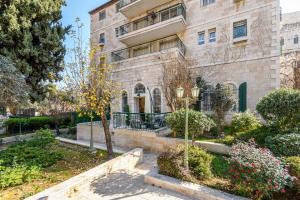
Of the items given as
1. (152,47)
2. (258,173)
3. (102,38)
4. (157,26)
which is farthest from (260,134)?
(102,38)

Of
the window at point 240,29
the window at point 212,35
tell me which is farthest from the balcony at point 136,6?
the window at point 240,29

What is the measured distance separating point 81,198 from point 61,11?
18.4 meters

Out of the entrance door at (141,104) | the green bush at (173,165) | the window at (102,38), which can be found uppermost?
the window at (102,38)

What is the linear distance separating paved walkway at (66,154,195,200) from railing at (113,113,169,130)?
386cm

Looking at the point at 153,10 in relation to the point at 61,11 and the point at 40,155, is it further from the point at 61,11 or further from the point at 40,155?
the point at 40,155

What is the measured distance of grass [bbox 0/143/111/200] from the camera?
193 inches

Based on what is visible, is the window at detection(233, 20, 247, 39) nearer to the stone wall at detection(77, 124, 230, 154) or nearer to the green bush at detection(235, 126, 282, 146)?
the green bush at detection(235, 126, 282, 146)

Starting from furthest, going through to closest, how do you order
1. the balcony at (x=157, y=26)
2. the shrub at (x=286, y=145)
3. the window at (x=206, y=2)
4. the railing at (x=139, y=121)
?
the balcony at (x=157, y=26), the window at (x=206, y=2), the railing at (x=139, y=121), the shrub at (x=286, y=145)

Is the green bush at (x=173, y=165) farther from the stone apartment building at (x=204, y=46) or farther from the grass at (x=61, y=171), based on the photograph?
the stone apartment building at (x=204, y=46)

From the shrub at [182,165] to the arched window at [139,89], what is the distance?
8.96 m

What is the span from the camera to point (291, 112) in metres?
6.67

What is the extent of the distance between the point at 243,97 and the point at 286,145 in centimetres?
615

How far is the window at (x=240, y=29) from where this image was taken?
11.9 meters

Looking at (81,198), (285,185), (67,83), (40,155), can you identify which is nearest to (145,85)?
(67,83)
